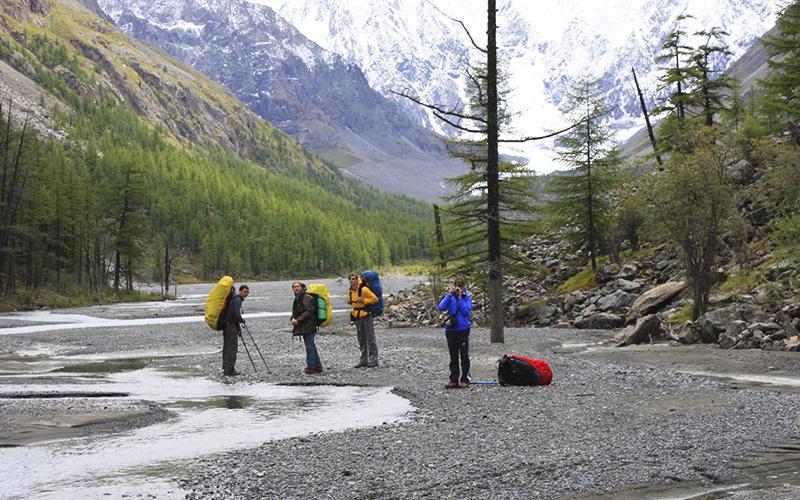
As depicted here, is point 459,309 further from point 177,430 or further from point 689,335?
point 689,335

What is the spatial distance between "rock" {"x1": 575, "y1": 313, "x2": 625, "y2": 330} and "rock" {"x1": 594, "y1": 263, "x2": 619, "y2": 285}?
222 inches

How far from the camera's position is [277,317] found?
50.4 metres

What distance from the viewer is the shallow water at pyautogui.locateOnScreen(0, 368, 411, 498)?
909 centimetres

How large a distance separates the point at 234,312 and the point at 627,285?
22267mm

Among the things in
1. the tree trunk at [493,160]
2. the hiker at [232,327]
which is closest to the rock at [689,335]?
the tree trunk at [493,160]

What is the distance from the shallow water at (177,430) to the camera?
9.09 meters

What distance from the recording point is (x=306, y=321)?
65.1 ft

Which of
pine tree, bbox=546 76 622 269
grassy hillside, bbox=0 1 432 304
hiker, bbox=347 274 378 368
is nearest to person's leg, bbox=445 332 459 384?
hiker, bbox=347 274 378 368

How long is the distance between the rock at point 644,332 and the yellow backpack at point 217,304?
13392 mm

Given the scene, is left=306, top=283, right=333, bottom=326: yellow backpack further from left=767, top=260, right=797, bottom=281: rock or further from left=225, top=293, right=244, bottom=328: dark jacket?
left=767, top=260, right=797, bottom=281: rock

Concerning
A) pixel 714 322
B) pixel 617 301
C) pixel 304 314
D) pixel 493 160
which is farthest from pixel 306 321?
pixel 617 301

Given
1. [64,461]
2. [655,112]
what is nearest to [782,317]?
[64,461]

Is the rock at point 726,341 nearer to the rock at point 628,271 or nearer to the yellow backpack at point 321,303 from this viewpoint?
the yellow backpack at point 321,303

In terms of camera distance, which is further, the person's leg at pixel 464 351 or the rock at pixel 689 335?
the rock at pixel 689 335
